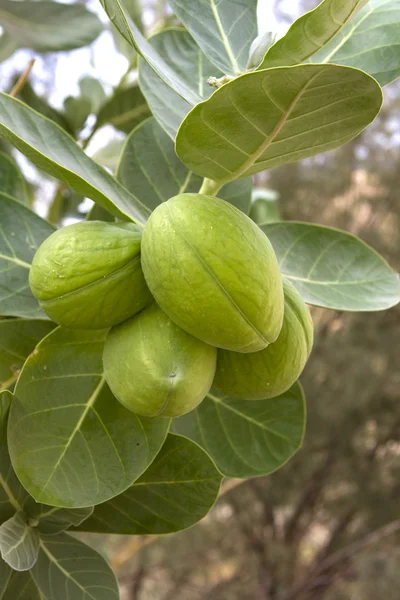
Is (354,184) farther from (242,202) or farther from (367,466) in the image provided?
(242,202)

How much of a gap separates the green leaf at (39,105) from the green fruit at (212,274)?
2.92 feet

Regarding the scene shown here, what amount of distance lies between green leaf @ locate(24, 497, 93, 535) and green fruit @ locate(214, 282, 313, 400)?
0.85 feet

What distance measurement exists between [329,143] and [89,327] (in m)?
0.35

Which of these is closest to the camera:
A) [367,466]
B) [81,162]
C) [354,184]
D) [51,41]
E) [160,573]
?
[81,162]

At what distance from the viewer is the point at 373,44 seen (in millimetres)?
829

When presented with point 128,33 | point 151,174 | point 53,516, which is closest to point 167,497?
→ point 53,516

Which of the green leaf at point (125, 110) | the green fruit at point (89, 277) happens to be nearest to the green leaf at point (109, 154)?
the green leaf at point (125, 110)

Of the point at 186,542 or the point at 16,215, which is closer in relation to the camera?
the point at 16,215

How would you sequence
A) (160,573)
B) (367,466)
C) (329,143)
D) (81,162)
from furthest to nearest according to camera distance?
(160,573), (367,466), (81,162), (329,143)

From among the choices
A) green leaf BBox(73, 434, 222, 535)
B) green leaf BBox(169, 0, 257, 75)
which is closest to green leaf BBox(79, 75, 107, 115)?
green leaf BBox(169, 0, 257, 75)

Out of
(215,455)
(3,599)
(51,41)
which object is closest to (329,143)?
(215,455)

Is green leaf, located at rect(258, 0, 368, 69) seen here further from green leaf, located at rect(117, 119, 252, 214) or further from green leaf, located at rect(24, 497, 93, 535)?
green leaf, located at rect(24, 497, 93, 535)

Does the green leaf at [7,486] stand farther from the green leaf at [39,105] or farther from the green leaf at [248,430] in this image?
the green leaf at [39,105]

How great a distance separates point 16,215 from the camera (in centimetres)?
87
